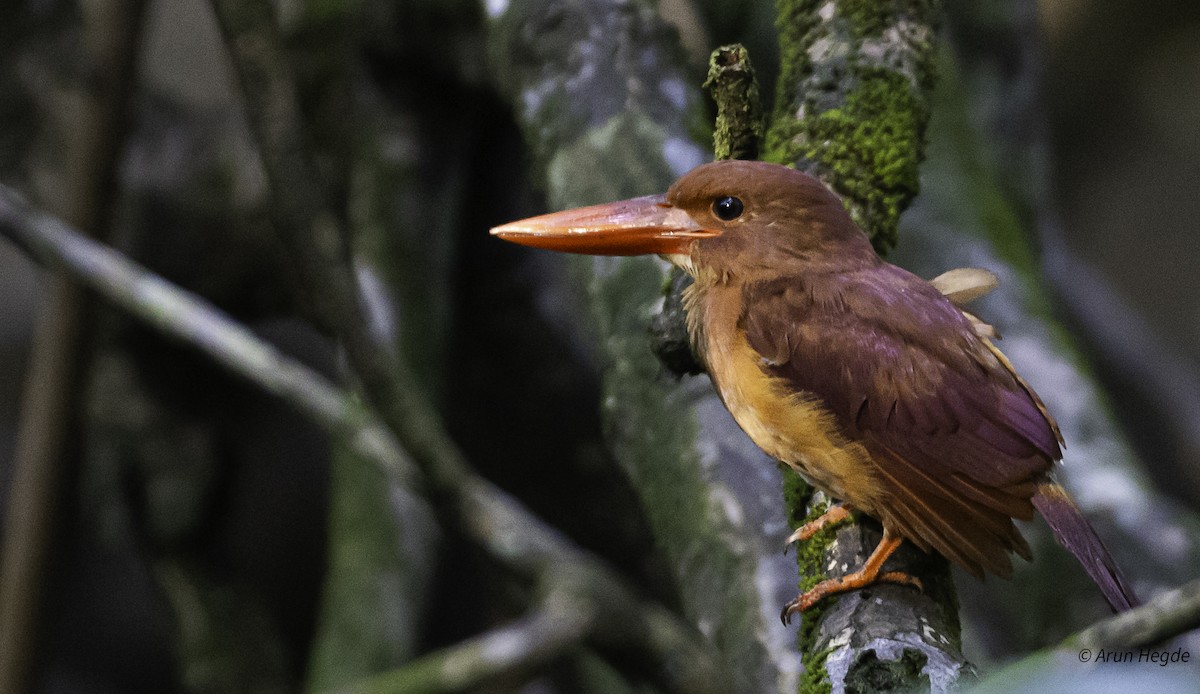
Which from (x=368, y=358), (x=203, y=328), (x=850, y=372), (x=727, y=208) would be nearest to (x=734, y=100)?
(x=727, y=208)

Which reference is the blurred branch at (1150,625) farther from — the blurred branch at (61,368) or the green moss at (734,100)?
the blurred branch at (61,368)

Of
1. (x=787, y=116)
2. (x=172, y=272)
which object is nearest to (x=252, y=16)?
(x=787, y=116)

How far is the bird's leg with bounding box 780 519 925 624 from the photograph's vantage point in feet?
3.58

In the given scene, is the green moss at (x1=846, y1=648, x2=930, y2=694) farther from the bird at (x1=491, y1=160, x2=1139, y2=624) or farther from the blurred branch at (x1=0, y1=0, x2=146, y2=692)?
the blurred branch at (x1=0, y1=0, x2=146, y2=692)

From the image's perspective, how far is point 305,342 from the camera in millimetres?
3984

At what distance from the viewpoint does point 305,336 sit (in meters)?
3.99

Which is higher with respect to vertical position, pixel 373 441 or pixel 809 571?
pixel 373 441

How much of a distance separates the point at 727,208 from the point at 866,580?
0.38m

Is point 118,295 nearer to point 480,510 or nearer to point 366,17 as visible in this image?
point 480,510

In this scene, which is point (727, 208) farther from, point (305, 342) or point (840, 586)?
point (305, 342)

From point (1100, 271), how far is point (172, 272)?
3182 millimetres

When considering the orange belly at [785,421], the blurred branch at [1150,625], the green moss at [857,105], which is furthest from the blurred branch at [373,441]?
the blurred branch at [1150,625]

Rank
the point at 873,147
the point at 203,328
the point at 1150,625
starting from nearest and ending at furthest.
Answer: the point at 1150,625, the point at 873,147, the point at 203,328

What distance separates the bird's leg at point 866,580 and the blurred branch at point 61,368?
4.97ft
